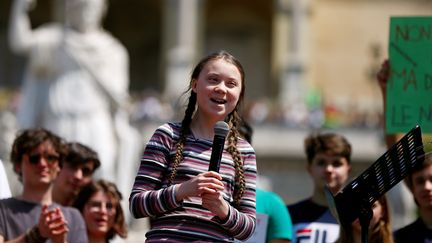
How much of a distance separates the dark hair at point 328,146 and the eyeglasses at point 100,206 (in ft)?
4.37

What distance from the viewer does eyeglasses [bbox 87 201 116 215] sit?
7.64m

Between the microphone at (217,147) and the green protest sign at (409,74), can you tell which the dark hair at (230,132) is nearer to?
the microphone at (217,147)

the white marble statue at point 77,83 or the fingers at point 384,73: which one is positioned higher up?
the white marble statue at point 77,83

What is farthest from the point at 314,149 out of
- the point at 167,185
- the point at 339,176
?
the point at 167,185

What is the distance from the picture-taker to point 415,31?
26.1 ft

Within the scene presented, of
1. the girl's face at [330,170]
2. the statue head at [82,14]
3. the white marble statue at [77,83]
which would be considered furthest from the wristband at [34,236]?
the statue head at [82,14]

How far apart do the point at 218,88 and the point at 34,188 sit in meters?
2.00

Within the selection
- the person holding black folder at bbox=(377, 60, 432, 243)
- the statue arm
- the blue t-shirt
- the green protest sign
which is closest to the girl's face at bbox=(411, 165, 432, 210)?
the person holding black folder at bbox=(377, 60, 432, 243)

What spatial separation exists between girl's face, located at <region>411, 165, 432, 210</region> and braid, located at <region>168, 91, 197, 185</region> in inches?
75.5

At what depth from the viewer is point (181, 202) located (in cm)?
561

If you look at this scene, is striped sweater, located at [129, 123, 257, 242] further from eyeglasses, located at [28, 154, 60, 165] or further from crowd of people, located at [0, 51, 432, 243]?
eyeglasses, located at [28, 154, 60, 165]

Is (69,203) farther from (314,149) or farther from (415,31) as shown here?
(415,31)

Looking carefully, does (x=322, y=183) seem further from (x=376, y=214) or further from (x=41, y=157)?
(x=41, y=157)

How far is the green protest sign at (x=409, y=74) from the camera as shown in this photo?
7.76m
